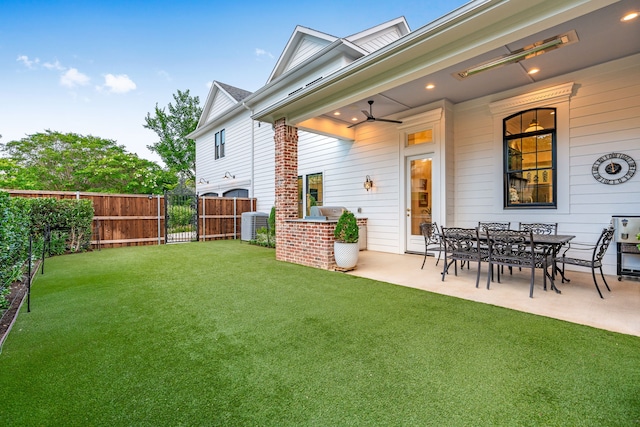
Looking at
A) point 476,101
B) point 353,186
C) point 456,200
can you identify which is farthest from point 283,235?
point 476,101

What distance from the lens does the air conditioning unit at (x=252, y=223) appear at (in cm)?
982

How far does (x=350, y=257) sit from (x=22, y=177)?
18.2 meters

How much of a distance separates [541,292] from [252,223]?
8144 mm

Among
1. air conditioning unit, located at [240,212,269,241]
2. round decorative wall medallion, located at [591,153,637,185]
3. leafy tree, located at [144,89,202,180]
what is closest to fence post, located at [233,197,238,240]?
air conditioning unit, located at [240,212,269,241]

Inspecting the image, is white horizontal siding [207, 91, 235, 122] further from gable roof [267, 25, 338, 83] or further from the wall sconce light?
the wall sconce light

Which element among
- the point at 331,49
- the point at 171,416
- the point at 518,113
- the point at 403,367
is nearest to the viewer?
the point at 171,416

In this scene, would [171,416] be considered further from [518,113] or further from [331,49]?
[331,49]

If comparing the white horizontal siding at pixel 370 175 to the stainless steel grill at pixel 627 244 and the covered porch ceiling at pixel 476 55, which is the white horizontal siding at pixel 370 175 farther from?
the stainless steel grill at pixel 627 244

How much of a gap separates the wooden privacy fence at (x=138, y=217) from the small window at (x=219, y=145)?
4.17 meters

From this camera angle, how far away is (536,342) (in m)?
2.35

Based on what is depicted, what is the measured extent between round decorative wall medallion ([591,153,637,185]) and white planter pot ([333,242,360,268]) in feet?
13.8

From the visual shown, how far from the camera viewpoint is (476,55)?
11.2 ft

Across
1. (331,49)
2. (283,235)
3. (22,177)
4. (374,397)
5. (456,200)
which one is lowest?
(374,397)

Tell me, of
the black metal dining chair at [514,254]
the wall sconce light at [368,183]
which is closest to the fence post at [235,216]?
the wall sconce light at [368,183]
